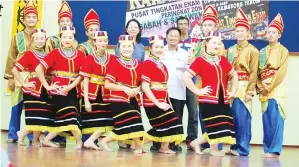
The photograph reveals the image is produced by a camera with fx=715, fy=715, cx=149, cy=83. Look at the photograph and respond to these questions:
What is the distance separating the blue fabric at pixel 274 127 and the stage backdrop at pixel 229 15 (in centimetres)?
169

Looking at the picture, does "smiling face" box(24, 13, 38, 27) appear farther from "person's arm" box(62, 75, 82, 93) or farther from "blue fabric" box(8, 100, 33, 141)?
"person's arm" box(62, 75, 82, 93)

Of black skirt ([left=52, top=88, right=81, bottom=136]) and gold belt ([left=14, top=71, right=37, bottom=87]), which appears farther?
gold belt ([left=14, top=71, right=37, bottom=87])

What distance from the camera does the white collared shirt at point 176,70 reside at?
698cm

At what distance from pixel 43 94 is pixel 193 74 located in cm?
147

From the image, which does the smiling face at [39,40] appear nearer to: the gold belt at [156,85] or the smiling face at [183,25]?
the gold belt at [156,85]

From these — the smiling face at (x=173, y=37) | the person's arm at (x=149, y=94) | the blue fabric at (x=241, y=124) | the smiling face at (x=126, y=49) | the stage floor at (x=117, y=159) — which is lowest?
the stage floor at (x=117, y=159)

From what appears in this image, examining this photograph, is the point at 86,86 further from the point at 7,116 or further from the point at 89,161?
the point at 7,116

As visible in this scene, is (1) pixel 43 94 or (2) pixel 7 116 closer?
(1) pixel 43 94

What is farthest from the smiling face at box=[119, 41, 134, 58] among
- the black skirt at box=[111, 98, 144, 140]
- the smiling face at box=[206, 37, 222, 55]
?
the smiling face at box=[206, 37, 222, 55]

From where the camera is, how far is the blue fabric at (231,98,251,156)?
669 centimetres

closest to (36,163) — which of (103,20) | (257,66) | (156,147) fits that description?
(156,147)

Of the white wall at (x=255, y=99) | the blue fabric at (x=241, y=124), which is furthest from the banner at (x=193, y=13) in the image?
the blue fabric at (x=241, y=124)

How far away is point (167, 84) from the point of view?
22.7 feet

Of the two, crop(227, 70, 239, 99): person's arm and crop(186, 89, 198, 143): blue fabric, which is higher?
crop(227, 70, 239, 99): person's arm
